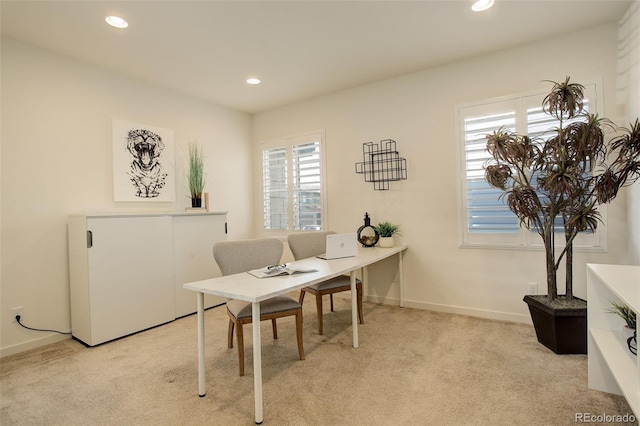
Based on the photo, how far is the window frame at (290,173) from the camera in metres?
4.32

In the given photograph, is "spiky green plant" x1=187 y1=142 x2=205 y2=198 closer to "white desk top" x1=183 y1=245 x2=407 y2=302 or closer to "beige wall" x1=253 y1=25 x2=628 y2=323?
"beige wall" x1=253 y1=25 x2=628 y2=323

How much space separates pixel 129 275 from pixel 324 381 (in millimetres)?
2133

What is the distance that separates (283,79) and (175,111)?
4.65 ft

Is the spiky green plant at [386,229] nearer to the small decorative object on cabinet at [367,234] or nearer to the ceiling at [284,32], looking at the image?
the small decorative object on cabinet at [367,234]

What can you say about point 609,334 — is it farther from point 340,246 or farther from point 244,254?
point 244,254

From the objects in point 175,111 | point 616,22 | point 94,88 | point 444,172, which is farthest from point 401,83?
point 94,88

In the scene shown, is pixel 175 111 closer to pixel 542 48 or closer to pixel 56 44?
pixel 56 44

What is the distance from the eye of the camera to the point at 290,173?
4.64 meters

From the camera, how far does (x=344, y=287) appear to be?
3.09 meters

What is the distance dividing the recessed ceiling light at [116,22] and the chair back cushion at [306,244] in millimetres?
2219

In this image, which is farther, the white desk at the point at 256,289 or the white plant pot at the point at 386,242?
the white plant pot at the point at 386,242

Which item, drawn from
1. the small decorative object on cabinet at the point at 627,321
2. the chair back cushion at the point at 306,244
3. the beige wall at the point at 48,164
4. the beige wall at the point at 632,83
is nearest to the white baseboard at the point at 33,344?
the beige wall at the point at 48,164

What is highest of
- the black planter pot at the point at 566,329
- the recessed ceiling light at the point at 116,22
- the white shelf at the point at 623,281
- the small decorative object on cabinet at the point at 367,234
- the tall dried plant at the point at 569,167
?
the recessed ceiling light at the point at 116,22

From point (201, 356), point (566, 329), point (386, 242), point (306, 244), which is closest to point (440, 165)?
point (386, 242)
